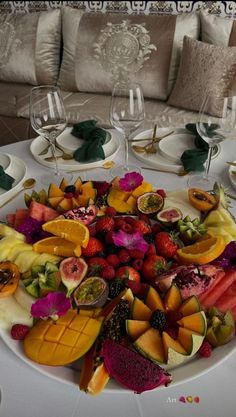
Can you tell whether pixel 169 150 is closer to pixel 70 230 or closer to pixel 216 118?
pixel 216 118

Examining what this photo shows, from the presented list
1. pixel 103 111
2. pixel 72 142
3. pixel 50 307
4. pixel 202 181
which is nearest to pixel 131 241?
pixel 50 307

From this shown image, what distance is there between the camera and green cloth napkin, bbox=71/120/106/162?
55.1 inches

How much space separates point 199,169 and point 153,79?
1.38 metres

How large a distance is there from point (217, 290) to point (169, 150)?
69 cm

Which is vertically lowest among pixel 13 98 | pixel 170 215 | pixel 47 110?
pixel 13 98

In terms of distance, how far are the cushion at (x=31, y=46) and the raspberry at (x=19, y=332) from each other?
2.39 m

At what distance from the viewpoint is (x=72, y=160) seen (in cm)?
144

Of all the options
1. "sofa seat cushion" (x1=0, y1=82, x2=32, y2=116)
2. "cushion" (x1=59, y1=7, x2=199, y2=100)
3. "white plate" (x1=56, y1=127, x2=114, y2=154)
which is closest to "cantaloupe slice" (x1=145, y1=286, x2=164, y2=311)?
"white plate" (x1=56, y1=127, x2=114, y2=154)

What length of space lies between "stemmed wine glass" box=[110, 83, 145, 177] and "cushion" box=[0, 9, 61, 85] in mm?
1781

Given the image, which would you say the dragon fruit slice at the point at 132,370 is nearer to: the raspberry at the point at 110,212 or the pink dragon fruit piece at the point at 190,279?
the pink dragon fruit piece at the point at 190,279

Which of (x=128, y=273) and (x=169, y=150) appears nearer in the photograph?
(x=128, y=273)

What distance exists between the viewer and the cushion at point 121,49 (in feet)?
8.21

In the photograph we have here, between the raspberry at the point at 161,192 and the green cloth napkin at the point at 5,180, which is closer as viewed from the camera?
the raspberry at the point at 161,192

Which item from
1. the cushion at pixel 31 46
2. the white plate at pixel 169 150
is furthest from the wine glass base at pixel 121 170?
the cushion at pixel 31 46
